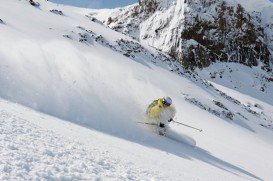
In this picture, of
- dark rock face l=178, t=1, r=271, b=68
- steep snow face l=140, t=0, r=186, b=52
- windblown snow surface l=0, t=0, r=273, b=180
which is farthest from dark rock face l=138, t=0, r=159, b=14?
windblown snow surface l=0, t=0, r=273, b=180

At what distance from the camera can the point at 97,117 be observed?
1502 centimetres

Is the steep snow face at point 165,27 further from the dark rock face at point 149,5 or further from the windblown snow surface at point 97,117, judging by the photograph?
the windblown snow surface at point 97,117

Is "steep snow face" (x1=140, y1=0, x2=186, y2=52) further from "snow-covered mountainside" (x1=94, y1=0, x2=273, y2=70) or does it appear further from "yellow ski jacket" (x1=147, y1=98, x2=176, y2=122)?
"yellow ski jacket" (x1=147, y1=98, x2=176, y2=122)

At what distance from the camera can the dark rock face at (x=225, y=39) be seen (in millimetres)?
60812

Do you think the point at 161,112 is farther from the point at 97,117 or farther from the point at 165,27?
the point at 165,27

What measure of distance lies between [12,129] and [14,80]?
660 centimetres

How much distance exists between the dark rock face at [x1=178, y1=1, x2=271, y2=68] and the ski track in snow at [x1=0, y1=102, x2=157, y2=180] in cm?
5009

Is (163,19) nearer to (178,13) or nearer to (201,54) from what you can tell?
(178,13)

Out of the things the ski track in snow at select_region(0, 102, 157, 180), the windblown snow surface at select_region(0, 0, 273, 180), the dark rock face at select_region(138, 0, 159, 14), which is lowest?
the ski track in snow at select_region(0, 102, 157, 180)

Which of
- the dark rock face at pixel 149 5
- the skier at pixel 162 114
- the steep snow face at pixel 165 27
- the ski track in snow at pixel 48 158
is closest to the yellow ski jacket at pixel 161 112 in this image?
the skier at pixel 162 114

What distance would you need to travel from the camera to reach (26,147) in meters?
8.33

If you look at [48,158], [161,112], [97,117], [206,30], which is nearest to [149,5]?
[206,30]

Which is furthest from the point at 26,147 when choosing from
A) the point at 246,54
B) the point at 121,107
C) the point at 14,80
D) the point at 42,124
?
the point at 246,54

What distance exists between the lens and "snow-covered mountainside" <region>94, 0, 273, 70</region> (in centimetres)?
6131
